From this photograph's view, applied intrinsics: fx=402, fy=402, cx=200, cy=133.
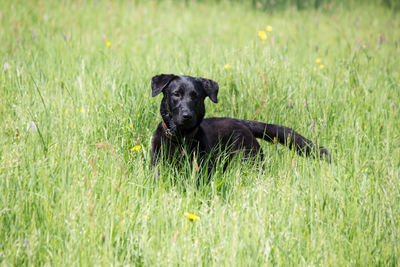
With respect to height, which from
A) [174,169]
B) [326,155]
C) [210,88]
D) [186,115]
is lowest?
[174,169]

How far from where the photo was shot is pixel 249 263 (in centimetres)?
191

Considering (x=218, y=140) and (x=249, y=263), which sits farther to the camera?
(x=218, y=140)

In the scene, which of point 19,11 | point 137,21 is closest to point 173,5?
point 137,21

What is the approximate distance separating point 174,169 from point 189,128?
1.19 feet

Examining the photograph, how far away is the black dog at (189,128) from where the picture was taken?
322 cm

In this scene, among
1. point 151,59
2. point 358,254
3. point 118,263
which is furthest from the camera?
point 151,59

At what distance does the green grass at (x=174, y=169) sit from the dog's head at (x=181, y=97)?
31 centimetres

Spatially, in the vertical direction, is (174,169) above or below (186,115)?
below

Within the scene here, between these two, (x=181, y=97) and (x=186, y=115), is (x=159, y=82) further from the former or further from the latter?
(x=186, y=115)

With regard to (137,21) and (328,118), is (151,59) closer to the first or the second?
(328,118)

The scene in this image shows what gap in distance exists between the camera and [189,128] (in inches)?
130

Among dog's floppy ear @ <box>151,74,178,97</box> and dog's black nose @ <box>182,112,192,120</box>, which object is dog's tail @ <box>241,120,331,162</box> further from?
dog's floppy ear @ <box>151,74,178,97</box>

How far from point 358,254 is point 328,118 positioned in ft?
6.66

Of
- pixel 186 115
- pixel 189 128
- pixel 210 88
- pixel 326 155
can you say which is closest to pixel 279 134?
pixel 326 155
